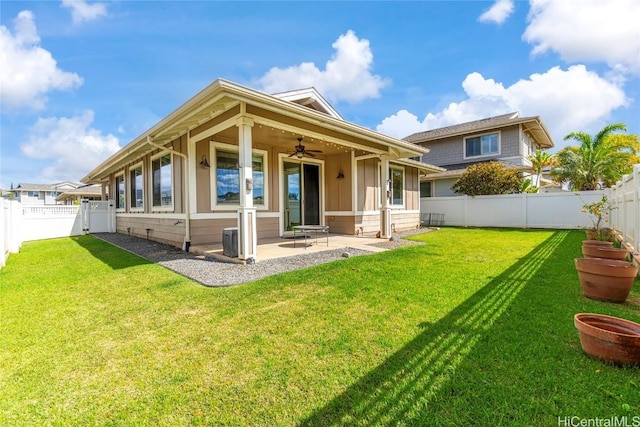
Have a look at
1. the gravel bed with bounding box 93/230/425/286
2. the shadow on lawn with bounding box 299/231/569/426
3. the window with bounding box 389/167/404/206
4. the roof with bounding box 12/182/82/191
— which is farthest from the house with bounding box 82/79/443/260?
the roof with bounding box 12/182/82/191

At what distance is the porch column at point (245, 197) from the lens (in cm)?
518

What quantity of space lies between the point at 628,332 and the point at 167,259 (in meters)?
6.63

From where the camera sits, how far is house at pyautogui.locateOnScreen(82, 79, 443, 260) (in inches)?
209

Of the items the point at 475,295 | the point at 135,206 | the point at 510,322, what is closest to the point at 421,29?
the point at 475,295

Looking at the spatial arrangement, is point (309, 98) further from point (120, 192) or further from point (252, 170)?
point (120, 192)

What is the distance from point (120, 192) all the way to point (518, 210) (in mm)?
17012

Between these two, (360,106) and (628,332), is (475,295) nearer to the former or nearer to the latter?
(628,332)

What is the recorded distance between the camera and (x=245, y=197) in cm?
521

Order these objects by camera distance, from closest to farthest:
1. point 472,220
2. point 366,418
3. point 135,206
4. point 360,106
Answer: point 366,418
point 135,206
point 472,220
point 360,106

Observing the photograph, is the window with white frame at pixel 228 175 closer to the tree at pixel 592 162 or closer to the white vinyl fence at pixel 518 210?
the white vinyl fence at pixel 518 210

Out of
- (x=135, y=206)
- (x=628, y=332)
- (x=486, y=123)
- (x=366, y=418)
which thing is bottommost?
(x=366, y=418)

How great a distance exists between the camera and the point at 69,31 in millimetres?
8594

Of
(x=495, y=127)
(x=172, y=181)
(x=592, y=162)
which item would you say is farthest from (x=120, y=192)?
(x=592, y=162)

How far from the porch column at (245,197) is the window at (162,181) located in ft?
11.7
